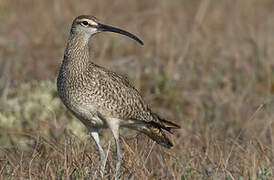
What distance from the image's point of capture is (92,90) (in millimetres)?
4875

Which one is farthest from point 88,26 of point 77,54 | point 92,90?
point 92,90

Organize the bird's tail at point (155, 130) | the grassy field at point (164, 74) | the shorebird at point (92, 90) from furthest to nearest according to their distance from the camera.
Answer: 1. the grassy field at point (164, 74)
2. the bird's tail at point (155, 130)
3. the shorebird at point (92, 90)

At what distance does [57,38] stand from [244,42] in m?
2.90

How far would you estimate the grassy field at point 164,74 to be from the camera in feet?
18.1

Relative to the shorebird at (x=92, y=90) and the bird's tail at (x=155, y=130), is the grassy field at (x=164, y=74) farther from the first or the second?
the shorebird at (x=92, y=90)

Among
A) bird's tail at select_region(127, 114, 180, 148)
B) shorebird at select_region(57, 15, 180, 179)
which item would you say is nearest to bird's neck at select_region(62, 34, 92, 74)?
shorebird at select_region(57, 15, 180, 179)

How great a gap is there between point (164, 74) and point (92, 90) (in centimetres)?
325

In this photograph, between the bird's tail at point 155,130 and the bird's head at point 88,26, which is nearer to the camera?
the bird's head at point 88,26

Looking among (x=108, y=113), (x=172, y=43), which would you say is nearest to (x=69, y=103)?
(x=108, y=113)

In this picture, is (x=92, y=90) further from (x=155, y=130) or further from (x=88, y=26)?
(x=155, y=130)

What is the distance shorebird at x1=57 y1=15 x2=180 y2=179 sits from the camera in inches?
190

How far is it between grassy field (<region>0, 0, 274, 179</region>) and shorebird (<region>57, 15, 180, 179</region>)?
26 cm

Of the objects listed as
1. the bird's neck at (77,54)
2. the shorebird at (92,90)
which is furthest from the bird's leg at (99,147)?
the bird's neck at (77,54)

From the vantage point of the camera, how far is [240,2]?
1107 cm
